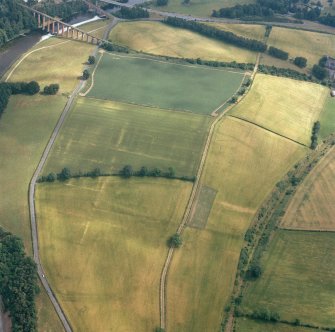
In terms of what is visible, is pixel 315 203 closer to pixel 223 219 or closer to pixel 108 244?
pixel 223 219

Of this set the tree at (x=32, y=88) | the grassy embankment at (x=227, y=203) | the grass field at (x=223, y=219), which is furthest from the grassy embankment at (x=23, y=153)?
the grassy embankment at (x=227, y=203)

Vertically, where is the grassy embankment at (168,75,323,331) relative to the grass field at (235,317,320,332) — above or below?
above

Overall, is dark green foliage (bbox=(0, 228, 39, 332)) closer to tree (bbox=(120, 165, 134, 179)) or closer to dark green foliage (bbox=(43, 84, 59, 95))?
tree (bbox=(120, 165, 134, 179))

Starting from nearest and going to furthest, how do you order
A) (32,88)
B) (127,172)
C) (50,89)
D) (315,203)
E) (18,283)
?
(18,283)
(315,203)
(127,172)
(32,88)
(50,89)

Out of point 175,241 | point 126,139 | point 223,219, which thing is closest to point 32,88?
point 126,139

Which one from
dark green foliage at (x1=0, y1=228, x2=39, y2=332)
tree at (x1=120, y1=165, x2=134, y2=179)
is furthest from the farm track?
dark green foliage at (x1=0, y1=228, x2=39, y2=332)

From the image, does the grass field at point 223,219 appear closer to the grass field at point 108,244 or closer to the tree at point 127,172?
the grass field at point 108,244

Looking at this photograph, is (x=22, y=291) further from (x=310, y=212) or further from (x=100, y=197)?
(x=310, y=212)

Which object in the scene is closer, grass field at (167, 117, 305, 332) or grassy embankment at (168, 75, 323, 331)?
grass field at (167, 117, 305, 332)
